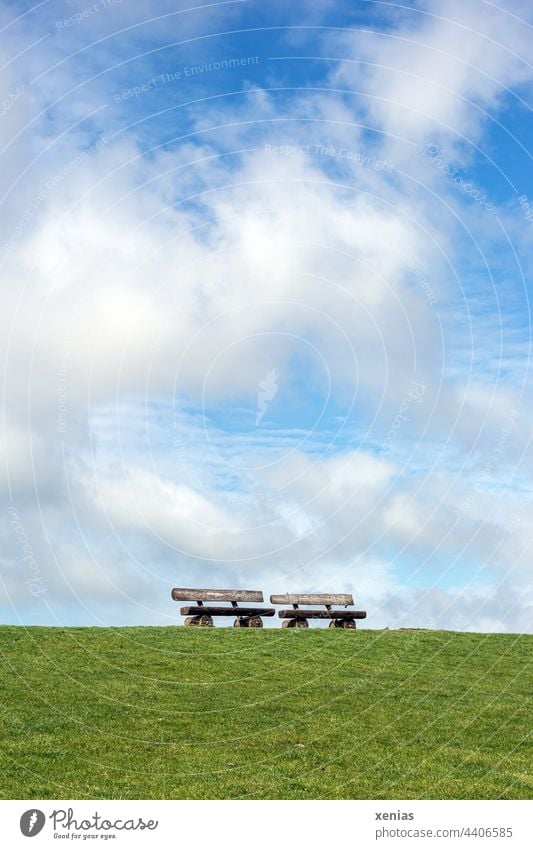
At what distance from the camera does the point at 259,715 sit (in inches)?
719

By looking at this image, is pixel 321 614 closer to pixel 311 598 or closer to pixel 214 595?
pixel 311 598

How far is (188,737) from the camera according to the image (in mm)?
16547

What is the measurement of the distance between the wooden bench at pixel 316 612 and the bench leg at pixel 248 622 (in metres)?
0.73

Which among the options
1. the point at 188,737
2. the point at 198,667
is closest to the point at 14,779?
the point at 188,737

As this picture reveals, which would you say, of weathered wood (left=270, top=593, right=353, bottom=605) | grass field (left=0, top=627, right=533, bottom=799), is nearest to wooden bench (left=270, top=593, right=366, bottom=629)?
weathered wood (left=270, top=593, right=353, bottom=605)

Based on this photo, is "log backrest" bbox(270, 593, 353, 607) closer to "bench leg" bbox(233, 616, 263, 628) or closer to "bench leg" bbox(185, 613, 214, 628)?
"bench leg" bbox(233, 616, 263, 628)

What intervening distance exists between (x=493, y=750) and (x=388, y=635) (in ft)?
37.9

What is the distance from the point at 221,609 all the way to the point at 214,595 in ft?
1.81

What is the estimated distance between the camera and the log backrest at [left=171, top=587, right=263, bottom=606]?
2894 centimetres

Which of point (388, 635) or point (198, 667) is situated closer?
point (198, 667)

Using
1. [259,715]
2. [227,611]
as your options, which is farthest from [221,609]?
[259,715]

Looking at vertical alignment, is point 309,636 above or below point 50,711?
above
